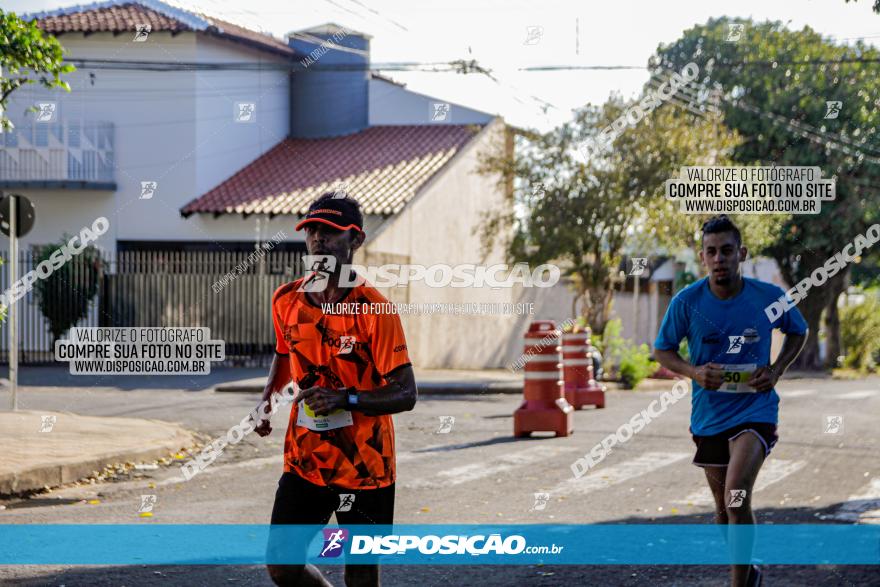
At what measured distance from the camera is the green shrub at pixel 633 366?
25.2 metres

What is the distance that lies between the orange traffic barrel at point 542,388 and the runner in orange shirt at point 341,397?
986cm

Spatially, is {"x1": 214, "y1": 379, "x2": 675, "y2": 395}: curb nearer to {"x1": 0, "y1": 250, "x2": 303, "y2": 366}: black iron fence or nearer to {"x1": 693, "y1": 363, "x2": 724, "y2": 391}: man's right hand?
{"x1": 0, "y1": 250, "x2": 303, "y2": 366}: black iron fence

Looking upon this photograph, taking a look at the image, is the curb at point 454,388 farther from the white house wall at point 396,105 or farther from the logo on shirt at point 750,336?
the logo on shirt at point 750,336

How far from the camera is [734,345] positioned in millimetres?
5848

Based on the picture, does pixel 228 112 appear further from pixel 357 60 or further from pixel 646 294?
pixel 646 294

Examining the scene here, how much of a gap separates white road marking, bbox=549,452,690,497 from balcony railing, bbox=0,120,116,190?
800 inches

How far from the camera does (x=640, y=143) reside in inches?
1016

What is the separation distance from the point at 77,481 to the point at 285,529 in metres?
6.74

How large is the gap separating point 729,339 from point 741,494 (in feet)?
2.54

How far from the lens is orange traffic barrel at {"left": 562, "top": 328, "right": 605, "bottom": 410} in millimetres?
18328

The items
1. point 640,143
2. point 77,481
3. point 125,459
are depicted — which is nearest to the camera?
point 77,481

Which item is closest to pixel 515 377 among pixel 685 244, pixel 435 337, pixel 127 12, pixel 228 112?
pixel 435 337

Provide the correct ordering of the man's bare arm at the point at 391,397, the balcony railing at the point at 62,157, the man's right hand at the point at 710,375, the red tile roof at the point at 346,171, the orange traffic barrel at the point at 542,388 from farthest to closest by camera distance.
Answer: the balcony railing at the point at 62,157 < the red tile roof at the point at 346,171 < the orange traffic barrel at the point at 542,388 < the man's right hand at the point at 710,375 < the man's bare arm at the point at 391,397

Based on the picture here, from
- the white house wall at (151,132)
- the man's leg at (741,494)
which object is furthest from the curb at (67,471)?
the white house wall at (151,132)
